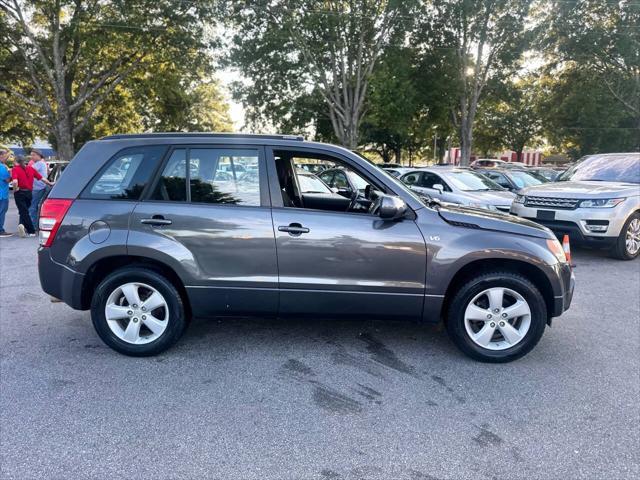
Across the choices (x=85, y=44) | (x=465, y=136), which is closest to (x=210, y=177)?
(x=85, y=44)

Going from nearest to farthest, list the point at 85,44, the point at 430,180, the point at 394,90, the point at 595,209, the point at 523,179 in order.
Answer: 1. the point at 595,209
2. the point at 430,180
3. the point at 523,179
4. the point at 85,44
5. the point at 394,90

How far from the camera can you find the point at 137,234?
11.8ft

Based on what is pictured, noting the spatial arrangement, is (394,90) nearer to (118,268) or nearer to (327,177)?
(327,177)

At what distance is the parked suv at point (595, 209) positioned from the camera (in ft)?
24.2

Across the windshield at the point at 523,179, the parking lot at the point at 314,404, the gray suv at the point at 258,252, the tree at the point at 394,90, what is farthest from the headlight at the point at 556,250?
the tree at the point at 394,90

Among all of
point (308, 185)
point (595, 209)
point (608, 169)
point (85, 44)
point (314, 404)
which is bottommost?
point (314, 404)

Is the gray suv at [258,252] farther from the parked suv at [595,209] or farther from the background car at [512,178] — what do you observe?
the background car at [512,178]

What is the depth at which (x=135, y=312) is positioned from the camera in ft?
12.2

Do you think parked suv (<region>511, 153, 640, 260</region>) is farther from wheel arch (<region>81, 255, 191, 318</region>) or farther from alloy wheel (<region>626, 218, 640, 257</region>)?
wheel arch (<region>81, 255, 191, 318</region>)

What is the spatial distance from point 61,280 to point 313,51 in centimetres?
1991

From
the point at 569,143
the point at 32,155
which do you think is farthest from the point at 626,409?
the point at 569,143

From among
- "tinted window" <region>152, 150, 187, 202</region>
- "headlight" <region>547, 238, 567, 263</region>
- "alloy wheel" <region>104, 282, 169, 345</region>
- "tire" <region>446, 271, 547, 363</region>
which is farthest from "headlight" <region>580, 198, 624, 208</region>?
"alloy wheel" <region>104, 282, 169, 345</region>

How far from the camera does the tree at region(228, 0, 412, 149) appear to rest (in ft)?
65.4

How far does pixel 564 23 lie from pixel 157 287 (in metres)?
27.6
